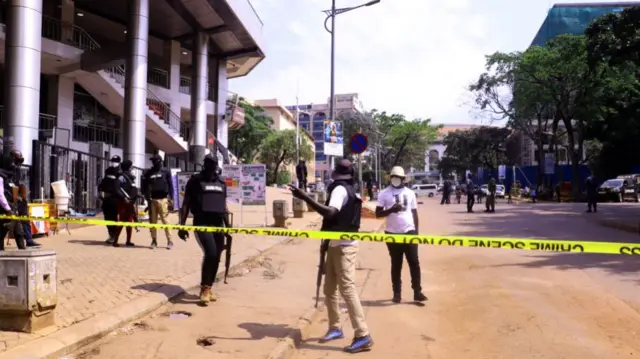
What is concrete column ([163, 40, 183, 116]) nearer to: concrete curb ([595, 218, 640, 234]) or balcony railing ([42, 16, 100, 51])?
balcony railing ([42, 16, 100, 51])

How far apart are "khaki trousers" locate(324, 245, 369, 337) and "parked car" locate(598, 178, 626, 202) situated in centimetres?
3817

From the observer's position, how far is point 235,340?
5.17 meters

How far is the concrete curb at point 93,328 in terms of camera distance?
14.2ft

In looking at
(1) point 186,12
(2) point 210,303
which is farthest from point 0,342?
(1) point 186,12

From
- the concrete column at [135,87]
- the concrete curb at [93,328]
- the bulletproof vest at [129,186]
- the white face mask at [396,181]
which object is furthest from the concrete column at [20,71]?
the white face mask at [396,181]

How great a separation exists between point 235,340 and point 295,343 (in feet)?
1.86

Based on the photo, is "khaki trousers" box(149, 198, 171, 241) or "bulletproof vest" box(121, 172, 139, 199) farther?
"bulletproof vest" box(121, 172, 139, 199)

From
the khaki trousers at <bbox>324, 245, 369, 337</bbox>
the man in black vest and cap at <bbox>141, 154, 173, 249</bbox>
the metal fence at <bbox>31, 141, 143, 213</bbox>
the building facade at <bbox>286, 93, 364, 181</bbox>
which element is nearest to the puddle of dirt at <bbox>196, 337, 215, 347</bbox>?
the khaki trousers at <bbox>324, 245, 369, 337</bbox>

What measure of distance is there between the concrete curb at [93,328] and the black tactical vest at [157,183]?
3.42 meters

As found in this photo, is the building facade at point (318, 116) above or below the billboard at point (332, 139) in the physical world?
above

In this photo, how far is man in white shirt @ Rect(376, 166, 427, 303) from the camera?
276 inches

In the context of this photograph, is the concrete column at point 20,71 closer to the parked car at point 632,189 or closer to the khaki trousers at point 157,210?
the khaki trousers at point 157,210

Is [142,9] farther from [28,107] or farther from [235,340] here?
[235,340]

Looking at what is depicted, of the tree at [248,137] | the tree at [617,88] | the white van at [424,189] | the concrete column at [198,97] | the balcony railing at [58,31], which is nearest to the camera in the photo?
the tree at [617,88]
